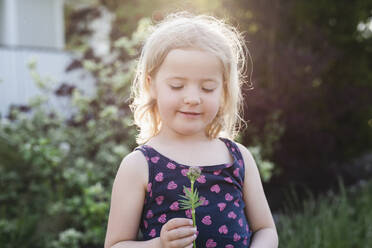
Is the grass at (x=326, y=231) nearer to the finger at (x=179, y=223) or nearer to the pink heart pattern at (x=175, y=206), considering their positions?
the pink heart pattern at (x=175, y=206)

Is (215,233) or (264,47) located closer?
(215,233)

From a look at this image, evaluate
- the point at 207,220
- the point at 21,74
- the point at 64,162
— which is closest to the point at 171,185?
the point at 207,220

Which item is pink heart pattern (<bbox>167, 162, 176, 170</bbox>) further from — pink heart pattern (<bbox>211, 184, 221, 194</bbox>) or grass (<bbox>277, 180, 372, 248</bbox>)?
grass (<bbox>277, 180, 372, 248</bbox>)

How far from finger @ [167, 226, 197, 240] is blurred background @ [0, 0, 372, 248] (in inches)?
61.7

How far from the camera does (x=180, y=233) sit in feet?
4.00

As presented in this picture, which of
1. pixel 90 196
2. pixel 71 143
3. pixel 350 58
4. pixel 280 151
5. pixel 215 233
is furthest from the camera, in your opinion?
pixel 350 58

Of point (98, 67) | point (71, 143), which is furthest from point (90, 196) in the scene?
point (98, 67)

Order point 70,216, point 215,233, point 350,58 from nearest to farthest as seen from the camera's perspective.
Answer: point 215,233 → point 70,216 → point 350,58

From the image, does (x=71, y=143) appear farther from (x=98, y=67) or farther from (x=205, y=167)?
(x=205, y=167)

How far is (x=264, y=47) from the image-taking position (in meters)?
4.40

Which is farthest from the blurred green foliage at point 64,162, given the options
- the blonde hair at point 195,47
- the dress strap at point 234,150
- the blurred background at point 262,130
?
the dress strap at point 234,150

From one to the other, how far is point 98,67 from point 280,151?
1.93 m

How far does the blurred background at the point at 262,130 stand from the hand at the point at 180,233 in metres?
1.56

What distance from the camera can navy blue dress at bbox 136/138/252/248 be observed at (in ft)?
4.68
